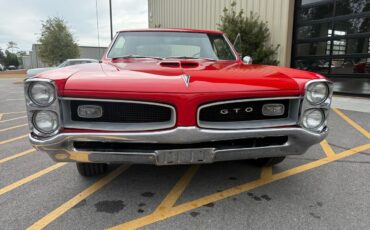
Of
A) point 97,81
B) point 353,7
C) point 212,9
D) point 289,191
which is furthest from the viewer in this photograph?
point 212,9

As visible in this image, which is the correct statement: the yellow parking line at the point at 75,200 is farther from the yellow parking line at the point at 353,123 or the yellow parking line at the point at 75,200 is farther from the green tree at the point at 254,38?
the green tree at the point at 254,38

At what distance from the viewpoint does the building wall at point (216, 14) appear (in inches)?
415

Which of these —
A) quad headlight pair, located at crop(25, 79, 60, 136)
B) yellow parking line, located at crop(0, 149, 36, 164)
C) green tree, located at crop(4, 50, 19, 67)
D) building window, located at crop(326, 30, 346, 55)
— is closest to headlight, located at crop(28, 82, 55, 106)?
quad headlight pair, located at crop(25, 79, 60, 136)

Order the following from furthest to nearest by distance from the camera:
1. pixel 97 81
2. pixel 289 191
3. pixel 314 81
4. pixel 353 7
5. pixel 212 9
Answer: pixel 212 9
pixel 353 7
pixel 289 191
pixel 314 81
pixel 97 81

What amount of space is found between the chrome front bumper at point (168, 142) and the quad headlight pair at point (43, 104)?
0.34 ft

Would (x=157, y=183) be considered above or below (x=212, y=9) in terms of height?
below

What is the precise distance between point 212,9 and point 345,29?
5.93 m

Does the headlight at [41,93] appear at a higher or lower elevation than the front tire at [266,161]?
higher

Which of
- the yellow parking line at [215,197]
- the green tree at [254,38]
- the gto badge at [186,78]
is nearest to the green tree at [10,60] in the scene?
the green tree at [254,38]

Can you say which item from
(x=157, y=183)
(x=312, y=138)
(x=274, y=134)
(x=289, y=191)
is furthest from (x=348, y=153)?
(x=157, y=183)

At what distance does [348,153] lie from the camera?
4199 mm

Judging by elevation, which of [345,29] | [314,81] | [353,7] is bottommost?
[314,81]

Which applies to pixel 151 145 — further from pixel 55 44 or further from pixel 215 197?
pixel 55 44

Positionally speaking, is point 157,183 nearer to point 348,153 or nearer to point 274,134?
point 274,134
